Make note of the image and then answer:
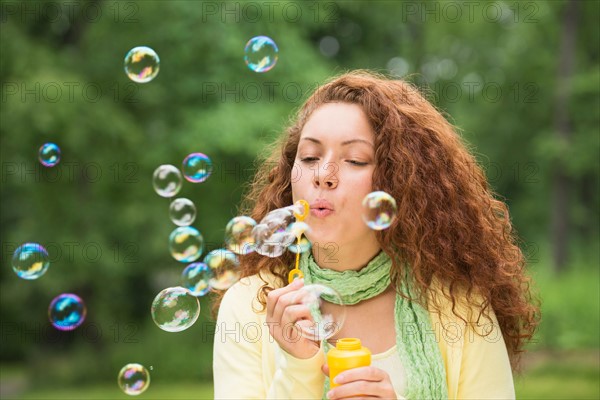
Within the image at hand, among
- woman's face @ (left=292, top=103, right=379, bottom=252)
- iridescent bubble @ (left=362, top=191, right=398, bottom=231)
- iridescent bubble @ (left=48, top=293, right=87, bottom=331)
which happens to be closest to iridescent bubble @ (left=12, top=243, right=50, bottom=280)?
iridescent bubble @ (left=48, top=293, right=87, bottom=331)

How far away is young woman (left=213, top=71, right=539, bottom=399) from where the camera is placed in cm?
198

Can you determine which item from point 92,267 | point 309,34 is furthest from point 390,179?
point 309,34

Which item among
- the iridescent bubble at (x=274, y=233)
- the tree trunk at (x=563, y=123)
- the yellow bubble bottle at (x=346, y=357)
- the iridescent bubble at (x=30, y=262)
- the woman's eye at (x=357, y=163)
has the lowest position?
the yellow bubble bottle at (x=346, y=357)

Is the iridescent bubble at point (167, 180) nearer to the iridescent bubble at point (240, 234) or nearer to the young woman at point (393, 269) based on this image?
the iridescent bubble at point (240, 234)

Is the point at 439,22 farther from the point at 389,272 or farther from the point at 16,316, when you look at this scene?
the point at 389,272

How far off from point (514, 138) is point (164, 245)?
8.59 meters

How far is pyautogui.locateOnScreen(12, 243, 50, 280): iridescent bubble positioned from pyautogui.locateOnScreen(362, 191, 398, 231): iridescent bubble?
1900 millimetres

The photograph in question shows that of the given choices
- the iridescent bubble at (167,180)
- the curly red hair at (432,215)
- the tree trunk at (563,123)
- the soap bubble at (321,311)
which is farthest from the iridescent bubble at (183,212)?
the tree trunk at (563,123)

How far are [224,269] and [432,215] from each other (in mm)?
671

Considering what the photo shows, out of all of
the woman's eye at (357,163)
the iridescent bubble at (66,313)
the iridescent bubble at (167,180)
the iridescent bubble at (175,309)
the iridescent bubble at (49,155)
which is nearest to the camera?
the woman's eye at (357,163)

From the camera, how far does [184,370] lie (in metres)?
9.59

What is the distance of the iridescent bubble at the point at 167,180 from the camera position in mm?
3436

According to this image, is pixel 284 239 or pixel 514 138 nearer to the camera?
pixel 284 239

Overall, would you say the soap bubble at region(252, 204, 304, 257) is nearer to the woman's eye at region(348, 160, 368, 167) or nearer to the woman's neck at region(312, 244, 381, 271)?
the woman's neck at region(312, 244, 381, 271)
